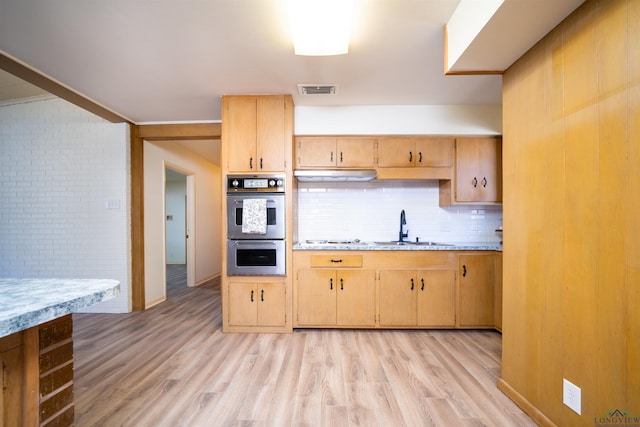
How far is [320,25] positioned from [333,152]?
1.60 m

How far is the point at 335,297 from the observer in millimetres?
3027

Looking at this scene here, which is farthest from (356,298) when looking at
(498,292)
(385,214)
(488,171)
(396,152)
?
(488,171)

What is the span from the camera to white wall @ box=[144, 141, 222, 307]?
13.0 ft

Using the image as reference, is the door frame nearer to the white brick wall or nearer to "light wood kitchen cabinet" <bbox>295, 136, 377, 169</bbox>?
the white brick wall

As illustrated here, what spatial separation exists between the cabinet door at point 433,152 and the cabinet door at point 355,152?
0.54 metres

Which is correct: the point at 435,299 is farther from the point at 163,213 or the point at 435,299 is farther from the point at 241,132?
the point at 163,213

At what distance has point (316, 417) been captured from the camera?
1690 millimetres

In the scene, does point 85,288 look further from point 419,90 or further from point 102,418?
point 419,90

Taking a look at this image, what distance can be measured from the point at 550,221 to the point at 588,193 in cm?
27

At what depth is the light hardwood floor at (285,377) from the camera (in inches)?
67.4

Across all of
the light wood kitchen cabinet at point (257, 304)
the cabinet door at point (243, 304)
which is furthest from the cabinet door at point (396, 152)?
the cabinet door at point (243, 304)

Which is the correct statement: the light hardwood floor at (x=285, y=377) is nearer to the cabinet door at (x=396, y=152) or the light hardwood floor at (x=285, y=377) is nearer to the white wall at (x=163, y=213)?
the white wall at (x=163, y=213)

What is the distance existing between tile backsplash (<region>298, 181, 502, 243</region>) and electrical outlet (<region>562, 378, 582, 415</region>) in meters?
2.23

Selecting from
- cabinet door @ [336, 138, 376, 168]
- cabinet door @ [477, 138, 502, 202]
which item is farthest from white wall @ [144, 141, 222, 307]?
cabinet door @ [477, 138, 502, 202]
